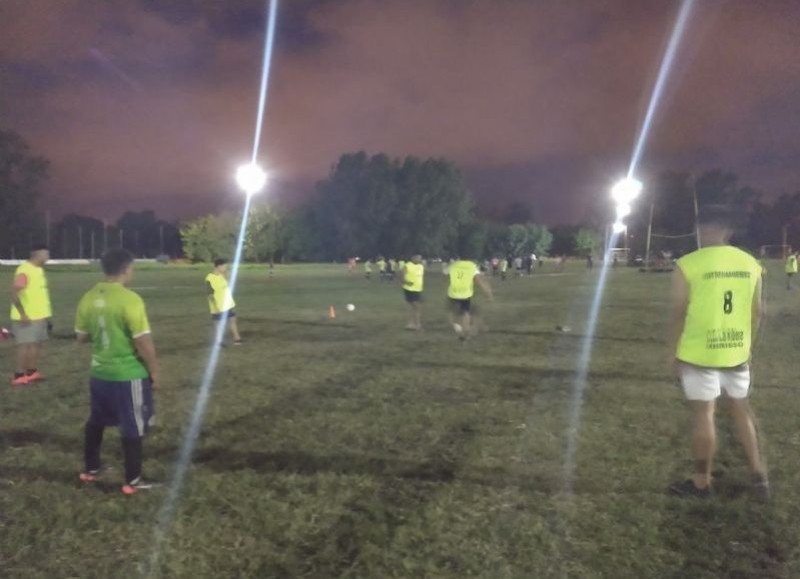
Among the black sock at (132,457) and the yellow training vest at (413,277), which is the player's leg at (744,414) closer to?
the black sock at (132,457)

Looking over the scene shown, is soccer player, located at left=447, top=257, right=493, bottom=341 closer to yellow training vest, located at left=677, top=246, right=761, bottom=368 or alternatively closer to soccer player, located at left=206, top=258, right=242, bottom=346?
soccer player, located at left=206, top=258, right=242, bottom=346

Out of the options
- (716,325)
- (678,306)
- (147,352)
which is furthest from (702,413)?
(147,352)

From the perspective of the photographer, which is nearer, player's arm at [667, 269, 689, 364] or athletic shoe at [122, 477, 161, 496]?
player's arm at [667, 269, 689, 364]

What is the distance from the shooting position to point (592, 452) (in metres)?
6.53

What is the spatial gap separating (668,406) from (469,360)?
4.20 metres

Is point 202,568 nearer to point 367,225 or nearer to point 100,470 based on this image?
point 100,470

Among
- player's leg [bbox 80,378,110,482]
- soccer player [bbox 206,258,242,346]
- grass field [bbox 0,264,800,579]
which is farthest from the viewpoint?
soccer player [bbox 206,258,242,346]

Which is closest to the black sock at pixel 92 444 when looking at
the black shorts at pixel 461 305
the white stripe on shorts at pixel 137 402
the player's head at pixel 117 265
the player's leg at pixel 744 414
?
the white stripe on shorts at pixel 137 402

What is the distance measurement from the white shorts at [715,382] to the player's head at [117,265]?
4.19 m

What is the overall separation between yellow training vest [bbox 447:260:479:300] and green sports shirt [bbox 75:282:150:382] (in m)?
9.71

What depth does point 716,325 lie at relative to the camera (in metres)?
5.02

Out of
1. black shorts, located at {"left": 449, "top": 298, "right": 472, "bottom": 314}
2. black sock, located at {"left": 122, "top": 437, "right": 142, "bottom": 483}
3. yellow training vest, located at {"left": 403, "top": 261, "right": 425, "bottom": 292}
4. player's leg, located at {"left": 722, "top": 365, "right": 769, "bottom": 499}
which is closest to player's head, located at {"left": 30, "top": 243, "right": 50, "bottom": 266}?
black sock, located at {"left": 122, "top": 437, "right": 142, "bottom": 483}

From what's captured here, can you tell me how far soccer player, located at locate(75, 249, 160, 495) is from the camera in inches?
206

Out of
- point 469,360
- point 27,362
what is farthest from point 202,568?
point 469,360
